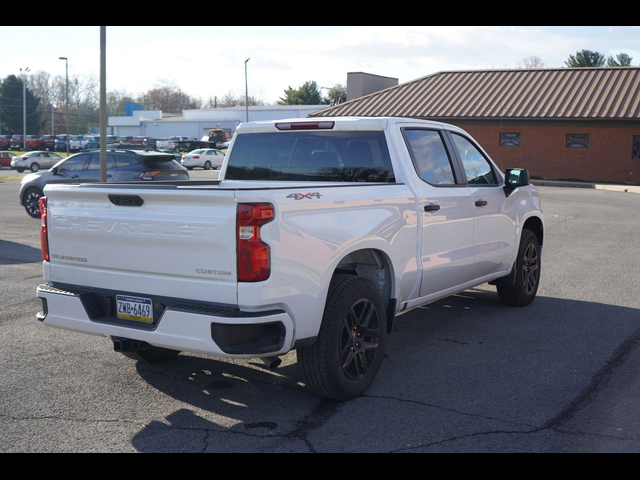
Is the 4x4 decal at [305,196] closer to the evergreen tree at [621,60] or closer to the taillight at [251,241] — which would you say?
the taillight at [251,241]

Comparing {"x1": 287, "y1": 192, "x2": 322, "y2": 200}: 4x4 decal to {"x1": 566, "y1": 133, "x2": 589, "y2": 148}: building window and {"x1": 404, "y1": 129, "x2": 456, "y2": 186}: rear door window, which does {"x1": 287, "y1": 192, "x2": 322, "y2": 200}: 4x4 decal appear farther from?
{"x1": 566, "y1": 133, "x2": 589, "y2": 148}: building window

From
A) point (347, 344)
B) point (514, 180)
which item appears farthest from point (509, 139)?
point (347, 344)

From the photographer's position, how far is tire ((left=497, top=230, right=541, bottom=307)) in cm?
774

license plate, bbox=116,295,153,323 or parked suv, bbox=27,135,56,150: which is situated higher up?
parked suv, bbox=27,135,56,150

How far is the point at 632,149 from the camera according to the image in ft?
111

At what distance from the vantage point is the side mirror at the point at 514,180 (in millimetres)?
7176

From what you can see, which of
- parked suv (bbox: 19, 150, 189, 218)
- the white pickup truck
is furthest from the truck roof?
parked suv (bbox: 19, 150, 189, 218)

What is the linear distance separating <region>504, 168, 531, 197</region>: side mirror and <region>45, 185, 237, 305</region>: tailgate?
13.0 feet

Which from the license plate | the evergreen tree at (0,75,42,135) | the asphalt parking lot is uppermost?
the evergreen tree at (0,75,42,135)

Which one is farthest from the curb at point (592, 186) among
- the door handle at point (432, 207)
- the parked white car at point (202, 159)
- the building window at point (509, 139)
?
the door handle at point (432, 207)

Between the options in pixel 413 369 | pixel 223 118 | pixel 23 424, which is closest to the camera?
pixel 23 424

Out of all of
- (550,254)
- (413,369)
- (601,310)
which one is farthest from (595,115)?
(413,369)
